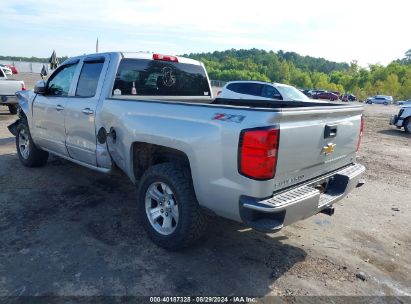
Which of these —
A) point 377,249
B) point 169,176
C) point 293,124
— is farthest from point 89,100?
point 377,249

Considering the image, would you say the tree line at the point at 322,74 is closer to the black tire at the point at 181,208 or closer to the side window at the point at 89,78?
the side window at the point at 89,78

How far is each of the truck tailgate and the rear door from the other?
2506 millimetres

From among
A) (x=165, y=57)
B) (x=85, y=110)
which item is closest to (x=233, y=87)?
(x=165, y=57)

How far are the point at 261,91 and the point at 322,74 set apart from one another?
361 feet

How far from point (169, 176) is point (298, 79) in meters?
119

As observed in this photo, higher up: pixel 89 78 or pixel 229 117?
pixel 89 78

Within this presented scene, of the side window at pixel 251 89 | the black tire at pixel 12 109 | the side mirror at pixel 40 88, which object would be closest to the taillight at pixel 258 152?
the side mirror at pixel 40 88

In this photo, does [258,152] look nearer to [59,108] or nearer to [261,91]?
[59,108]

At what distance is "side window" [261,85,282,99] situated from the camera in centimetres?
1235

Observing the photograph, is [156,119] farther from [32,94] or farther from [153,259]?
[32,94]

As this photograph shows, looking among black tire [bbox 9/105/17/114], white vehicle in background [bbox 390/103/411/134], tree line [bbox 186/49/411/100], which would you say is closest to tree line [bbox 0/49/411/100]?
tree line [bbox 186/49/411/100]

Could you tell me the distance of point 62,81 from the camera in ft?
17.2

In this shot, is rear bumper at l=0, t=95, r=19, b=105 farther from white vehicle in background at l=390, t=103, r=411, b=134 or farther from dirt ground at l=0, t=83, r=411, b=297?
white vehicle in background at l=390, t=103, r=411, b=134

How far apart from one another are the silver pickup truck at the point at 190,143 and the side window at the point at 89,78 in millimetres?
17
